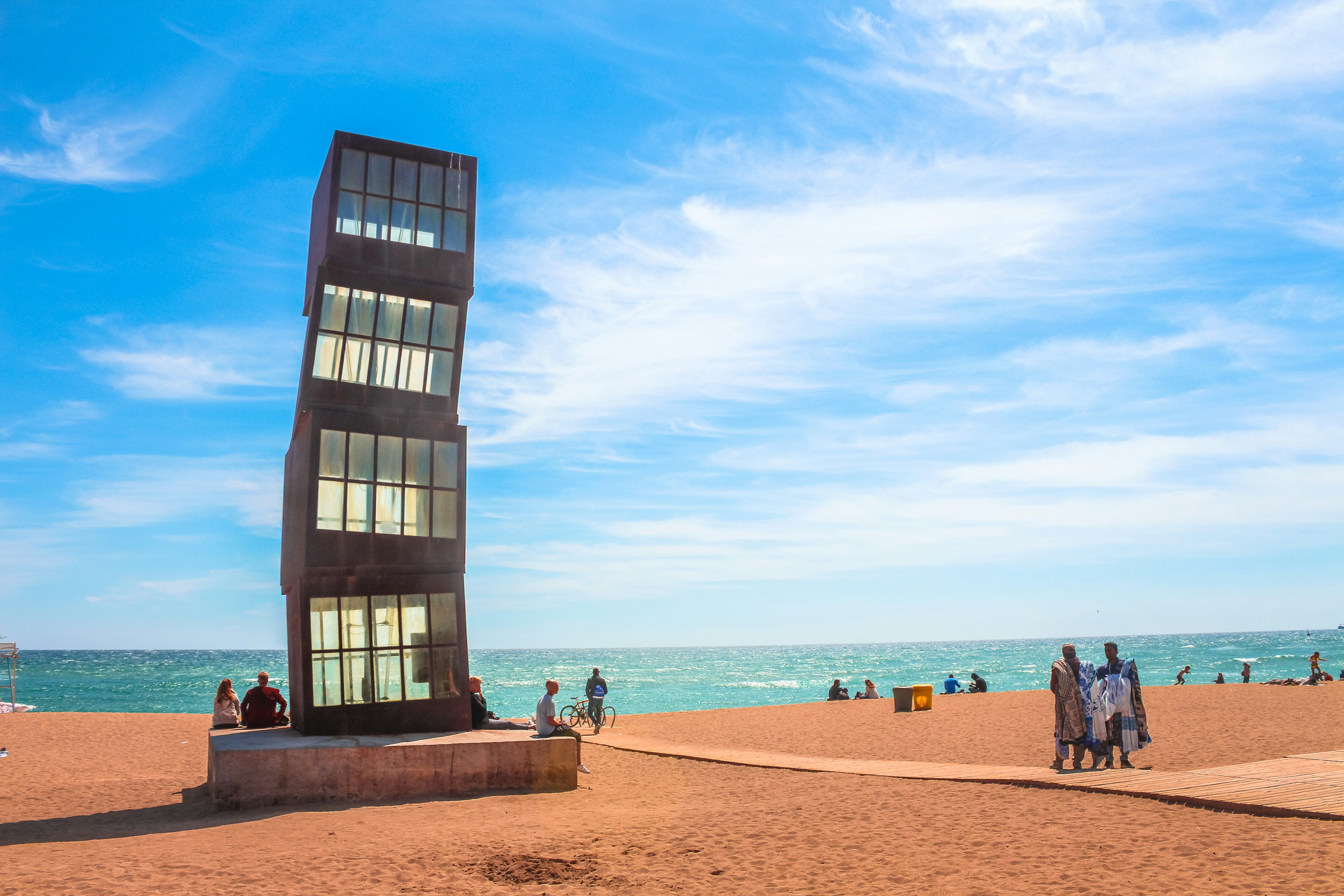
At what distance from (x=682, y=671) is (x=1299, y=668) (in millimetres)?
53515

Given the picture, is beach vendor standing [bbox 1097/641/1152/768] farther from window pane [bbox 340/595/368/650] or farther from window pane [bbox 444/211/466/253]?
window pane [bbox 444/211/466/253]

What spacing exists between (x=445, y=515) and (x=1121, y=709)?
9766 mm

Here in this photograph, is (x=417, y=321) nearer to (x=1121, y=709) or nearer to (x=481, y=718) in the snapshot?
(x=481, y=718)

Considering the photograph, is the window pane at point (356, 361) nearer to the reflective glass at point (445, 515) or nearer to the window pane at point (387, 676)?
the reflective glass at point (445, 515)

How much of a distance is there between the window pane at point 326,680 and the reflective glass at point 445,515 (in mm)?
2203

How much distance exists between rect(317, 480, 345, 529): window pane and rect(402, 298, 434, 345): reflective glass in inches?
95.0

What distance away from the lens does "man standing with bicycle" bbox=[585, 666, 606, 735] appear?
69.8ft

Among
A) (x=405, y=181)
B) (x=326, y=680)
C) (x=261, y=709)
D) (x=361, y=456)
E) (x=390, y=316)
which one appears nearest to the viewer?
(x=326, y=680)

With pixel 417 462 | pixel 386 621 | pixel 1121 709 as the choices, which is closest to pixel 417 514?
pixel 417 462

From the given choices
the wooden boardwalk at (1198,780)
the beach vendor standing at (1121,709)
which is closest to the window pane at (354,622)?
the wooden boardwalk at (1198,780)

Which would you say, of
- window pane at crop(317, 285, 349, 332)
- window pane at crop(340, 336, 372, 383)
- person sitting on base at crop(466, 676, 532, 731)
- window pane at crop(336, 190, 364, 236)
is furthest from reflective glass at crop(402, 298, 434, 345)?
person sitting on base at crop(466, 676, 532, 731)

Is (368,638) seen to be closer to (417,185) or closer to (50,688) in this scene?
(417,185)

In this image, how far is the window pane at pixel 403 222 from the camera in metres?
14.0

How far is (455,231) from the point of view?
47.3ft
